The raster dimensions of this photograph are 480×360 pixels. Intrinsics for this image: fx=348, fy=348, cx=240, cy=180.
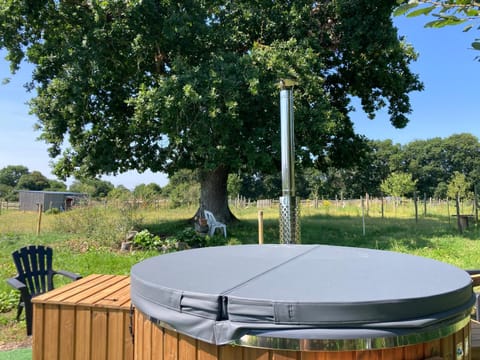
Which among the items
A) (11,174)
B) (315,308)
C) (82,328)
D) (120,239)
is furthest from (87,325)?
(11,174)

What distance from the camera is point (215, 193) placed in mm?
11156

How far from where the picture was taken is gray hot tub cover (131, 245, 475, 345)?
1.20m

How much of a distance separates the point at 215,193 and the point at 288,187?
26.6ft

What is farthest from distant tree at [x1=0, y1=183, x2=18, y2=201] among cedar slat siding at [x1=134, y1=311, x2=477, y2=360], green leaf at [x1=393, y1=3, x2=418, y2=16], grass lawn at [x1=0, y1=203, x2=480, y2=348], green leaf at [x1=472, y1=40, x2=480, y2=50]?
green leaf at [x1=472, y1=40, x2=480, y2=50]

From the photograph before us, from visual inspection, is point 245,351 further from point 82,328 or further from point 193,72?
point 193,72

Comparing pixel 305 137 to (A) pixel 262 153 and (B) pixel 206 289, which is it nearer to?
(A) pixel 262 153

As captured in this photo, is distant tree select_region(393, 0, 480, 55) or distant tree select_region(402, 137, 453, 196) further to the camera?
distant tree select_region(402, 137, 453, 196)

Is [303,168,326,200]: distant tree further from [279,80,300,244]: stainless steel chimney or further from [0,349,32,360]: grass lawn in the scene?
[0,349,32,360]: grass lawn

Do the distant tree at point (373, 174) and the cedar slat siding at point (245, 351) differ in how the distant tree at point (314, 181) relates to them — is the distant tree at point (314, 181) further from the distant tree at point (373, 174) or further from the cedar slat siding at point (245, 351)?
the cedar slat siding at point (245, 351)

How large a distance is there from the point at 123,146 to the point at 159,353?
30.3ft

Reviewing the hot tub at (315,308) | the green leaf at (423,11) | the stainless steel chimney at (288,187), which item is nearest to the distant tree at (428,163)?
the stainless steel chimney at (288,187)

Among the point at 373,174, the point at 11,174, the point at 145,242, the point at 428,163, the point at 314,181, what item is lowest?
the point at 145,242

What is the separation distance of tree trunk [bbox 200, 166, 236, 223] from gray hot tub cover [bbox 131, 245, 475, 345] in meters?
9.13

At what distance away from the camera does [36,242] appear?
858cm
